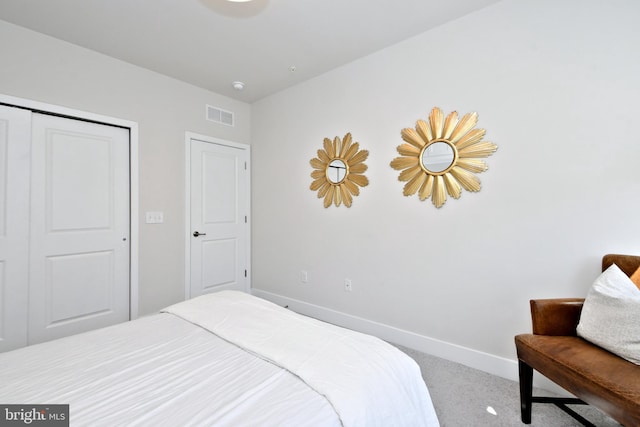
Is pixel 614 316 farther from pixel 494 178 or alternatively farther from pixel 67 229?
pixel 67 229

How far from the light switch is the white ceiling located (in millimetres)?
1498

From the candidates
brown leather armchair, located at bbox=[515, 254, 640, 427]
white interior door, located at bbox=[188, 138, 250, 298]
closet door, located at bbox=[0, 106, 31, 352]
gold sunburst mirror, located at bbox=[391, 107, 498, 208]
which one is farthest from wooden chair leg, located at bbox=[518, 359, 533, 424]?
closet door, located at bbox=[0, 106, 31, 352]

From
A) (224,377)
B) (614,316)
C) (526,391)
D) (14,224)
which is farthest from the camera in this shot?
(14,224)

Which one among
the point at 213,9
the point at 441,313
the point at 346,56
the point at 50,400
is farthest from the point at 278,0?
the point at 441,313

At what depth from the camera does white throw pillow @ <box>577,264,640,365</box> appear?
1258mm

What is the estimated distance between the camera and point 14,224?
223cm

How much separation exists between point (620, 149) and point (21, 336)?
4.36 m

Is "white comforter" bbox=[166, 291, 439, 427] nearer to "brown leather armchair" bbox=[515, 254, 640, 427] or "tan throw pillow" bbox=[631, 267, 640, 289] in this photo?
"brown leather armchair" bbox=[515, 254, 640, 427]

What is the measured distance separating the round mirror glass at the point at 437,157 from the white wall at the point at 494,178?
0.90 feet

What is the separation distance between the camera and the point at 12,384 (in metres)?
0.99

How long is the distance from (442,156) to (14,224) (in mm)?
3413

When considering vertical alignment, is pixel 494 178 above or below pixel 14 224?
above

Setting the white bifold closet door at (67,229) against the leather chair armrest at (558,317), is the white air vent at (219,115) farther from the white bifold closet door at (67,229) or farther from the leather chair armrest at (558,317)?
the leather chair armrest at (558,317)

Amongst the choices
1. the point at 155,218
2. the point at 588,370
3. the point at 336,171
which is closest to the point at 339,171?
the point at 336,171
